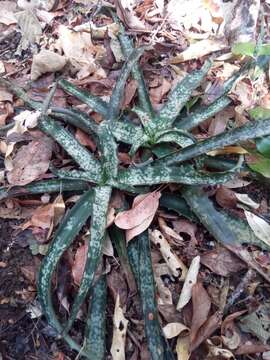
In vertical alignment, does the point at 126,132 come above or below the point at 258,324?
above

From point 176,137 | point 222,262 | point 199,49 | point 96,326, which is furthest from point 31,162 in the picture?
point 199,49

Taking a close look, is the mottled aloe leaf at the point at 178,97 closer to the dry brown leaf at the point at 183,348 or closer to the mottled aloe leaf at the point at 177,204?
the mottled aloe leaf at the point at 177,204

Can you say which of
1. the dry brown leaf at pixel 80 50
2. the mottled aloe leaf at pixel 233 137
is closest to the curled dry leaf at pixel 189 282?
the mottled aloe leaf at pixel 233 137

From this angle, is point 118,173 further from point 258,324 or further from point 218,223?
point 258,324

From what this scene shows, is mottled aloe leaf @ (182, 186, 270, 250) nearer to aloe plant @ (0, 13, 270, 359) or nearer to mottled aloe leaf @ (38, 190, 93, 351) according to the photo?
aloe plant @ (0, 13, 270, 359)

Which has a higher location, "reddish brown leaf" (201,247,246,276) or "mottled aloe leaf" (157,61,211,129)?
"mottled aloe leaf" (157,61,211,129)

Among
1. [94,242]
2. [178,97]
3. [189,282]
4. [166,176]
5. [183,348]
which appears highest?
[178,97]

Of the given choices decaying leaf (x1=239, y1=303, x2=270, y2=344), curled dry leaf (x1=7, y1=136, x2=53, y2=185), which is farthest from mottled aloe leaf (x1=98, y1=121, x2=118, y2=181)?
decaying leaf (x1=239, y1=303, x2=270, y2=344)
